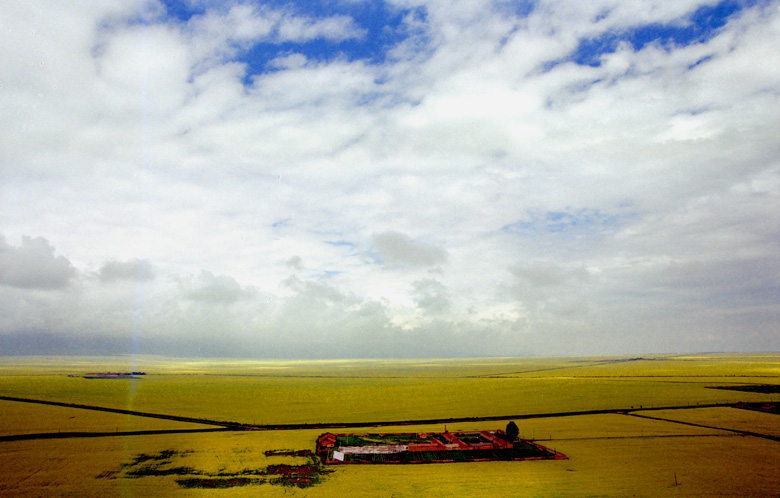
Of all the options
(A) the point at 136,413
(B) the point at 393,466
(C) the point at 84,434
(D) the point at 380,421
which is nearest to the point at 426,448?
(B) the point at 393,466

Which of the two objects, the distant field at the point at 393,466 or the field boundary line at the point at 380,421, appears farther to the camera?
the field boundary line at the point at 380,421

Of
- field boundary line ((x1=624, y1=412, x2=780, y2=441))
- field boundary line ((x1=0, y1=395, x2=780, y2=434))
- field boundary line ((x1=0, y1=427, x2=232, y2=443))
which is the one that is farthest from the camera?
field boundary line ((x1=0, y1=395, x2=780, y2=434))

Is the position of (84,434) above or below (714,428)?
above

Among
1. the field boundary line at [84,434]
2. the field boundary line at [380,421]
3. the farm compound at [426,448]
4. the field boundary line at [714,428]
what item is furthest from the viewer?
the field boundary line at [380,421]

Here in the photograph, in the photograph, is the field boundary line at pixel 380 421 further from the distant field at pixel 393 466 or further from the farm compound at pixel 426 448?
the farm compound at pixel 426 448

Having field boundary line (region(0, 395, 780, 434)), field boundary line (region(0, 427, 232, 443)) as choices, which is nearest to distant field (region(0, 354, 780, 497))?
field boundary line (region(0, 427, 232, 443))

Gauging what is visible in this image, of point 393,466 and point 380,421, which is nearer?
point 393,466

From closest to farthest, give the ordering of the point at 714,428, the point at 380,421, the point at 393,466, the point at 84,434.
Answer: the point at 393,466
the point at 84,434
the point at 714,428
the point at 380,421

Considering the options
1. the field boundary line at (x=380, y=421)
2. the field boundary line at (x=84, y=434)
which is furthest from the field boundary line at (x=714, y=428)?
the field boundary line at (x=84, y=434)

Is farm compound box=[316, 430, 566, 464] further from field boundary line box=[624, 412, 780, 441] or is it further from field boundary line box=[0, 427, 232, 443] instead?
field boundary line box=[624, 412, 780, 441]

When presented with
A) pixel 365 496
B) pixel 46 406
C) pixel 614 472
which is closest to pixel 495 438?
pixel 614 472

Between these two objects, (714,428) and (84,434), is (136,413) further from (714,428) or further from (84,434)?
(714,428)
